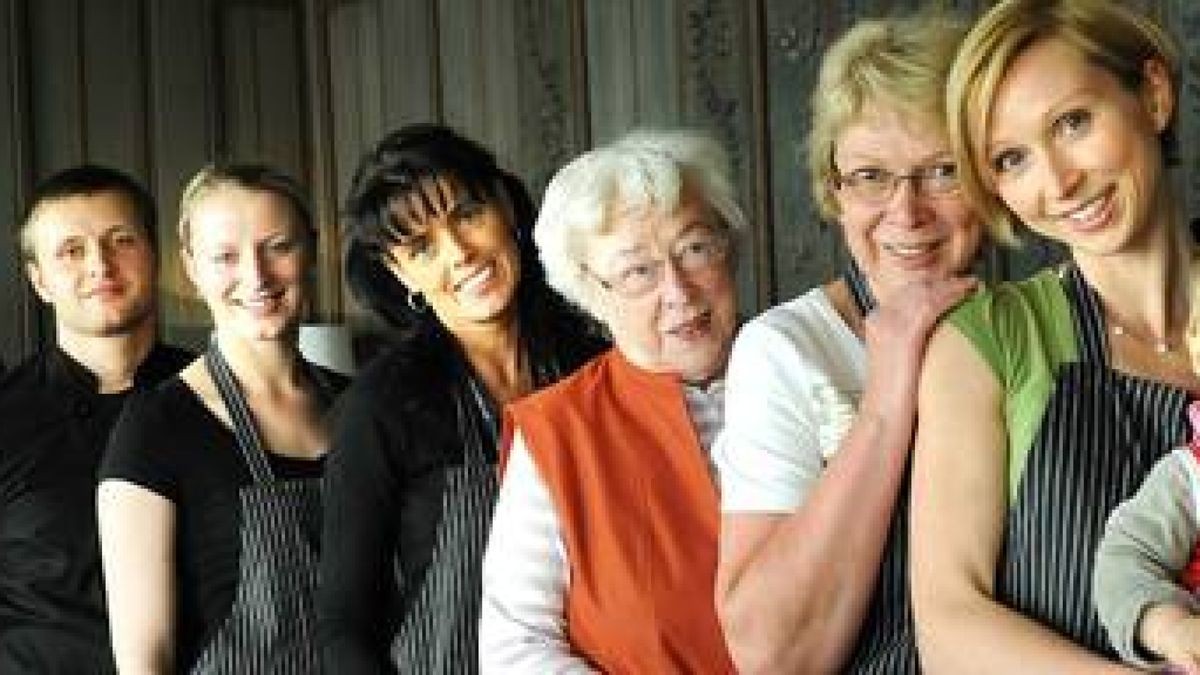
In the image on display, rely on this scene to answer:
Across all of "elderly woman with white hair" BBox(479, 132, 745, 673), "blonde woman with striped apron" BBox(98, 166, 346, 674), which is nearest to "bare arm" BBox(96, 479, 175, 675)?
"blonde woman with striped apron" BBox(98, 166, 346, 674)

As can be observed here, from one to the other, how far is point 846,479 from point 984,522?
0.49 feet

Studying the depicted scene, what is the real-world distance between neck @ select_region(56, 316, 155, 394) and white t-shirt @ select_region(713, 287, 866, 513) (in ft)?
4.66

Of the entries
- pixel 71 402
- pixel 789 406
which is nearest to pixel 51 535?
pixel 71 402

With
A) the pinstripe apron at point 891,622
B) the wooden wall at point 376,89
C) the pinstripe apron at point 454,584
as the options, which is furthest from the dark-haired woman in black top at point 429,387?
the wooden wall at point 376,89

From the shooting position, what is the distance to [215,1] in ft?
19.0

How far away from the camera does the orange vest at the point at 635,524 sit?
74.5 inches

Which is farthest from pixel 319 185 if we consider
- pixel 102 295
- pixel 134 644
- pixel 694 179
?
pixel 694 179

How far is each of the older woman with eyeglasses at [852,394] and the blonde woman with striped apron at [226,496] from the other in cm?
85

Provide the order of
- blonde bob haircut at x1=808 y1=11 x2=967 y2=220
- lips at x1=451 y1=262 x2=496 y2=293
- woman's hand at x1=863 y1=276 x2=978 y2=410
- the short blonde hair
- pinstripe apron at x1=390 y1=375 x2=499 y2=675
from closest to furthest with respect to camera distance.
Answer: woman's hand at x1=863 y1=276 x2=978 y2=410 < blonde bob haircut at x1=808 y1=11 x2=967 y2=220 < pinstripe apron at x1=390 y1=375 x2=499 y2=675 < lips at x1=451 y1=262 x2=496 y2=293 < the short blonde hair

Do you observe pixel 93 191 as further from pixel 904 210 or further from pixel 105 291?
pixel 904 210

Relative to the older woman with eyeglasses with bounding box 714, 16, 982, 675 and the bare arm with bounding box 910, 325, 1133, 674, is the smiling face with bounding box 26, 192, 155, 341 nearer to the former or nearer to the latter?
the older woman with eyeglasses with bounding box 714, 16, 982, 675

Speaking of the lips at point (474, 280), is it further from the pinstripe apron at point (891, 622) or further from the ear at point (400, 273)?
the pinstripe apron at point (891, 622)

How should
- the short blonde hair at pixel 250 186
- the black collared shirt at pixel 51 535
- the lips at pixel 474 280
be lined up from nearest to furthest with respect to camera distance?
the lips at pixel 474 280, the short blonde hair at pixel 250 186, the black collared shirt at pixel 51 535

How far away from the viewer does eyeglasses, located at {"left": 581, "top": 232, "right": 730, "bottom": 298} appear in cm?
200
